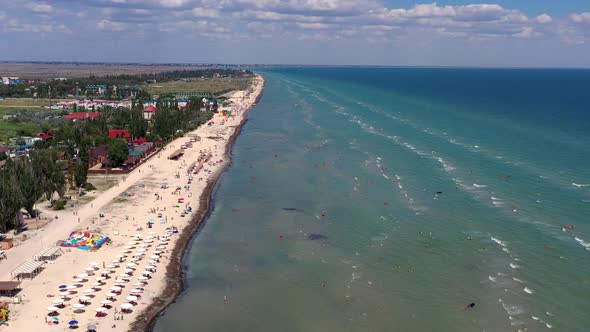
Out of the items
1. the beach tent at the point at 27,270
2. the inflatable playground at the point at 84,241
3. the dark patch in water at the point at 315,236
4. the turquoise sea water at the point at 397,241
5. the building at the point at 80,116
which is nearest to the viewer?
the turquoise sea water at the point at 397,241

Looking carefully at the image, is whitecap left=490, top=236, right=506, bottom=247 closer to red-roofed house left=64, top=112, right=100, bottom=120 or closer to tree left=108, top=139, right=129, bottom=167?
tree left=108, top=139, right=129, bottom=167

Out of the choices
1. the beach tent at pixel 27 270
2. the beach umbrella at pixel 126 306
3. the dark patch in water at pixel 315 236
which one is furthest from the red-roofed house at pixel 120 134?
the beach umbrella at pixel 126 306

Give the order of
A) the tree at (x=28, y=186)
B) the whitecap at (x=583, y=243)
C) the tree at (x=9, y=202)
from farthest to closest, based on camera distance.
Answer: the tree at (x=28, y=186), the tree at (x=9, y=202), the whitecap at (x=583, y=243)

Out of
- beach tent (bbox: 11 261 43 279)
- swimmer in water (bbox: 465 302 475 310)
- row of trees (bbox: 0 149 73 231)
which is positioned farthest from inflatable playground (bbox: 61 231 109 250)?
swimmer in water (bbox: 465 302 475 310)

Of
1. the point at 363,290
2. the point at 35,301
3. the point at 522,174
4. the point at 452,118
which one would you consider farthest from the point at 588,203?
the point at 452,118

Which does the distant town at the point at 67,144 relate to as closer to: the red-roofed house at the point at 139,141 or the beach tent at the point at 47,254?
the red-roofed house at the point at 139,141

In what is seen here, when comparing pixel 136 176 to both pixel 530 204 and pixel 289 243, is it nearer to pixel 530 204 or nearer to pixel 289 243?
pixel 289 243
